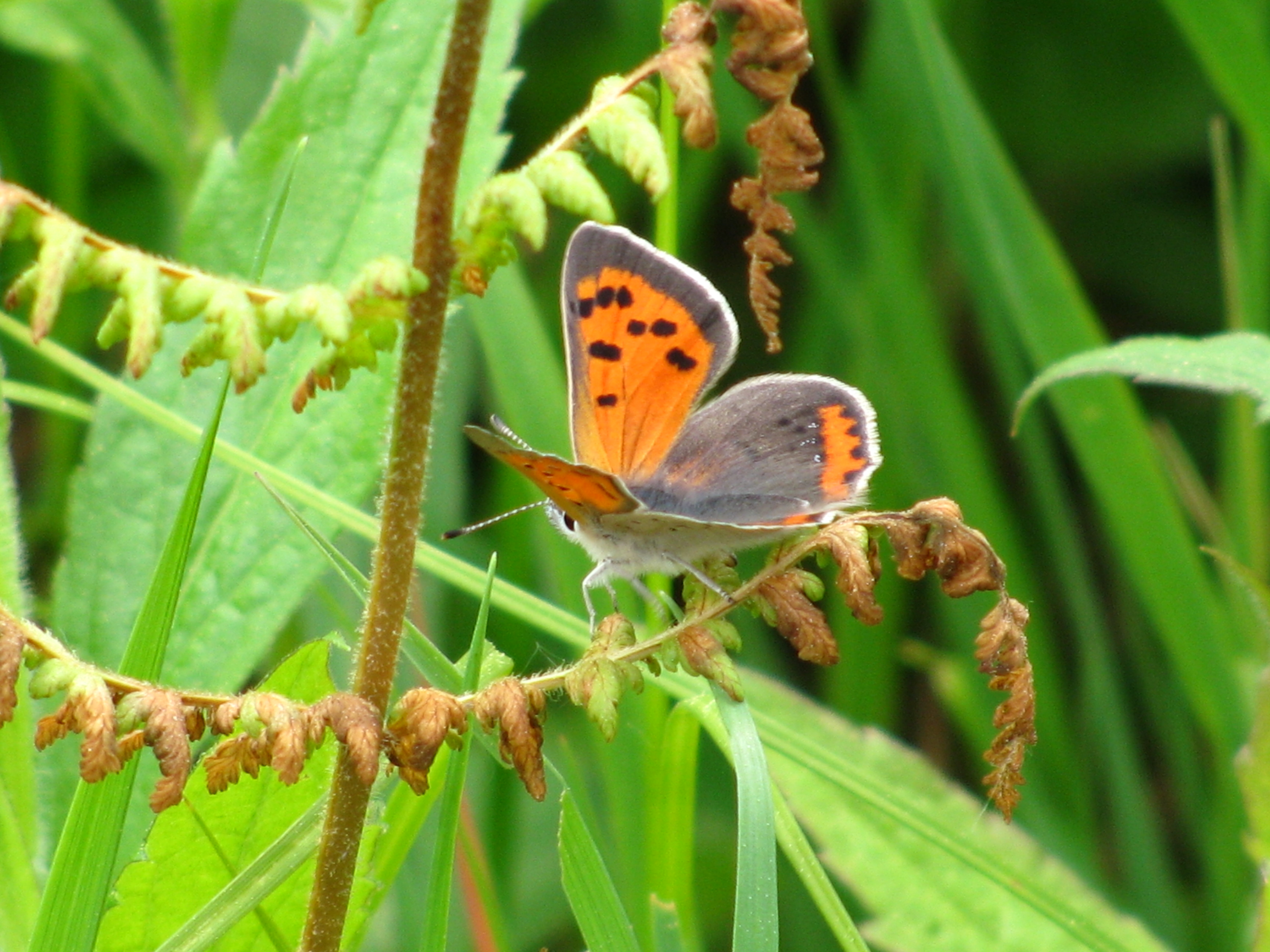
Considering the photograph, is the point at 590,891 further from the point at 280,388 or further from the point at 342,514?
the point at 280,388

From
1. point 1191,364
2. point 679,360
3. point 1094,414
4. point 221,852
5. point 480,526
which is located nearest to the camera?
point 221,852

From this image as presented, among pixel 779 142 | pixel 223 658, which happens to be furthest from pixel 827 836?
pixel 779 142

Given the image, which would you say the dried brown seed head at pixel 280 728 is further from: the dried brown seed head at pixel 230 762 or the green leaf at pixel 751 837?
the green leaf at pixel 751 837

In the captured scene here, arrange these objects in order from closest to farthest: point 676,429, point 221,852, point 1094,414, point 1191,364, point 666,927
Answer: point 221,852 → point 666,927 → point 1191,364 → point 676,429 → point 1094,414

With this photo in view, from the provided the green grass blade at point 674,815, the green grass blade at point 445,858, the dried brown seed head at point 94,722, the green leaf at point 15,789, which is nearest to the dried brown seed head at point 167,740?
the dried brown seed head at point 94,722

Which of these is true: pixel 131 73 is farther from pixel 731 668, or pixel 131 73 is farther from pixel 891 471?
pixel 731 668

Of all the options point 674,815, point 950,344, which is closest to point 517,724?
point 674,815

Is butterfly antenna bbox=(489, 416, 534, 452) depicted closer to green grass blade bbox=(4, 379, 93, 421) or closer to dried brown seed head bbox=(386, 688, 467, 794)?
green grass blade bbox=(4, 379, 93, 421)
